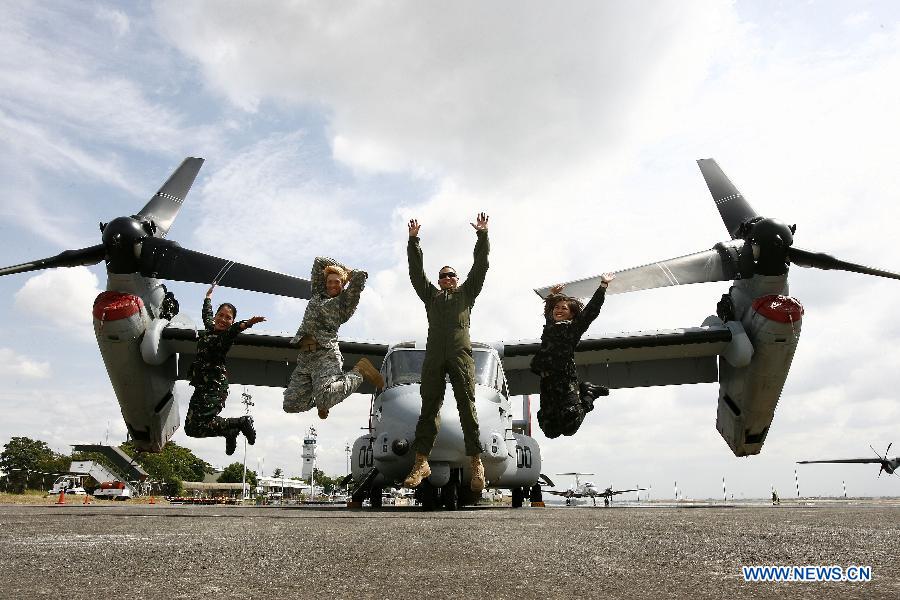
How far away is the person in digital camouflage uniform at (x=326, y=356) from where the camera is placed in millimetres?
6910

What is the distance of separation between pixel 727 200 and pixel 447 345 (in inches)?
428

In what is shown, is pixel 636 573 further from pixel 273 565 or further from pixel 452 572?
pixel 273 565

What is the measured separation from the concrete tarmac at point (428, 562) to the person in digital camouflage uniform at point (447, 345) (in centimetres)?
245

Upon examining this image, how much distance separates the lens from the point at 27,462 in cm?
8106

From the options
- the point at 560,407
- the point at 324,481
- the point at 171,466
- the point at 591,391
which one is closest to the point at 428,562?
the point at 560,407

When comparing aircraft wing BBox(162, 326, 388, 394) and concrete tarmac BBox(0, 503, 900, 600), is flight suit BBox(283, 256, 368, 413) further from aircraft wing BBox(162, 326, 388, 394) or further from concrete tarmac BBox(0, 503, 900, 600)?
aircraft wing BBox(162, 326, 388, 394)

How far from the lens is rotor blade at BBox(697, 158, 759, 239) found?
1461 cm

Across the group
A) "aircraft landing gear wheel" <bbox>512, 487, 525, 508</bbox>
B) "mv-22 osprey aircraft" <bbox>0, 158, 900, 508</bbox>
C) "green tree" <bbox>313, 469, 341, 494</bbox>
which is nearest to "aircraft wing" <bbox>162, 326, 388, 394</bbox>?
"mv-22 osprey aircraft" <bbox>0, 158, 900, 508</bbox>

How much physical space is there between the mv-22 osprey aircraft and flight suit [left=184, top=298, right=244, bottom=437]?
2.89 metres

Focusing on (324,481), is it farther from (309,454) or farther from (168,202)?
(168,202)

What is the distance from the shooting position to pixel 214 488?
9775 centimetres

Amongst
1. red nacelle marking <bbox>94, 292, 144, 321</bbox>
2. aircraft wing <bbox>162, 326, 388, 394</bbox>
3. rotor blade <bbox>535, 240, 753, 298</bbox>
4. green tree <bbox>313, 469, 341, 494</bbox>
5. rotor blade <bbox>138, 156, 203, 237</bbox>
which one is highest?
rotor blade <bbox>138, 156, 203, 237</bbox>

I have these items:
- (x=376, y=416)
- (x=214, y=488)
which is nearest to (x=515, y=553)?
(x=376, y=416)

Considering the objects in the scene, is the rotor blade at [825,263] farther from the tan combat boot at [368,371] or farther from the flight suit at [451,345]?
the tan combat boot at [368,371]
